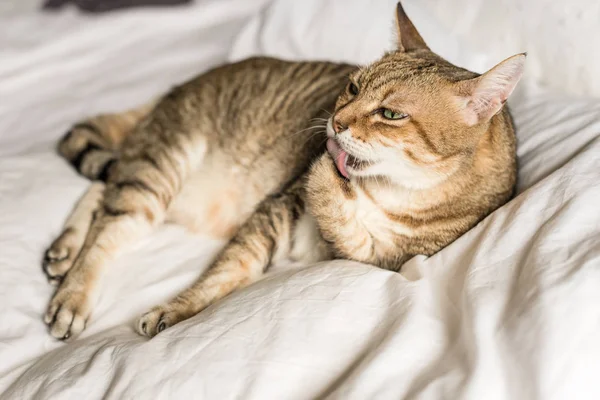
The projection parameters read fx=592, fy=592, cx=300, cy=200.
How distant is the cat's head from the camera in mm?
1218

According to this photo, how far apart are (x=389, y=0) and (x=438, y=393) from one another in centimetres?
148

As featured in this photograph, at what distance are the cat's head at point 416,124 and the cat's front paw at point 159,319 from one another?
524 mm

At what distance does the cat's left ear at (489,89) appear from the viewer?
1110 millimetres

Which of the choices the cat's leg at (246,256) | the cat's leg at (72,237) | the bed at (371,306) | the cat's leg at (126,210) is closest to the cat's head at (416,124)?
the bed at (371,306)

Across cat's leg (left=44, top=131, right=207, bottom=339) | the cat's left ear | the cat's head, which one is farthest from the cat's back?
the cat's left ear

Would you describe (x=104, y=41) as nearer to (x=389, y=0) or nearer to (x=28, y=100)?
(x=28, y=100)

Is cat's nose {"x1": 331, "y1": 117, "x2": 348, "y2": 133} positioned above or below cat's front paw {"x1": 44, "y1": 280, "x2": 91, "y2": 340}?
above

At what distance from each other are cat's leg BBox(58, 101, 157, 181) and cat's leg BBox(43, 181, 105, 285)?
0.22 feet

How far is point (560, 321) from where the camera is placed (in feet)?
2.95

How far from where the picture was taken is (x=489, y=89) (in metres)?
1.16

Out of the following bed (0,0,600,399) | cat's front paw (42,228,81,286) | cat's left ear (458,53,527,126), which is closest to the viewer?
bed (0,0,600,399)

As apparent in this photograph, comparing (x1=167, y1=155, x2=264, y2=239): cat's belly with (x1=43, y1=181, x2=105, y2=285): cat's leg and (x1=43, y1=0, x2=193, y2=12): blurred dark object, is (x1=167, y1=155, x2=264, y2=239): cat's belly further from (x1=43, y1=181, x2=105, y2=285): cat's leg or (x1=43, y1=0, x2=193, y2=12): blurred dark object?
Result: (x1=43, y1=0, x2=193, y2=12): blurred dark object

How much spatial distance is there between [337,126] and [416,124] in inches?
6.8

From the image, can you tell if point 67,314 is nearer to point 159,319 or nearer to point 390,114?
point 159,319
